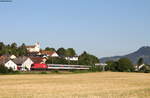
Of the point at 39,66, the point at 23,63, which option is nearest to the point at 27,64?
the point at 23,63

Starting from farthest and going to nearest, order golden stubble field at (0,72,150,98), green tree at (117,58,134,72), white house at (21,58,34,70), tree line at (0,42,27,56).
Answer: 1. tree line at (0,42,27,56)
2. green tree at (117,58,134,72)
3. white house at (21,58,34,70)
4. golden stubble field at (0,72,150,98)

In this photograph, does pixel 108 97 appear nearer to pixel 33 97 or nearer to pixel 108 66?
pixel 33 97

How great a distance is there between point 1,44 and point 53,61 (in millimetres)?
38203

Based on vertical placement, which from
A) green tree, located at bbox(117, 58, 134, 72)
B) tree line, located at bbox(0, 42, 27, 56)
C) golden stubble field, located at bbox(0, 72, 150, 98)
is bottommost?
golden stubble field, located at bbox(0, 72, 150, 98)

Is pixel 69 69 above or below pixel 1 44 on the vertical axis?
below

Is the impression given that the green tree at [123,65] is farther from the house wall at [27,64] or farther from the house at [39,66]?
the house wall at [27,64]

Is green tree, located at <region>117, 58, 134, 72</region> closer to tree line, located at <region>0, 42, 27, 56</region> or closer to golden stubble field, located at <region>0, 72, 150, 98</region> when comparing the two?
tree line, located at <region>0, 42, 27, 56</region>

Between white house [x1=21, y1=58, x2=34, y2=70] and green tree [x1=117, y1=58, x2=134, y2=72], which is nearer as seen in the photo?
white house [x1=21, y1=58, x2=34, y2=70]

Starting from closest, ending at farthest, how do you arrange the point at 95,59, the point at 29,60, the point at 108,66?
the point at 29,60 → the point at 108,66 → the point at 95,59

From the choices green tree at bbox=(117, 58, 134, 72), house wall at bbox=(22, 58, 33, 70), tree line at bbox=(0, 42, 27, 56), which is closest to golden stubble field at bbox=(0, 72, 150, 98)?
house wall at bbox=(22, 58, 33, 70)

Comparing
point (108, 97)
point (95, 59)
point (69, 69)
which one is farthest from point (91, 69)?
point (108, 97)

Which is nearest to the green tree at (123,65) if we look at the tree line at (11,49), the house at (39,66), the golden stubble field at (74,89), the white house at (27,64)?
the house at (39,66)

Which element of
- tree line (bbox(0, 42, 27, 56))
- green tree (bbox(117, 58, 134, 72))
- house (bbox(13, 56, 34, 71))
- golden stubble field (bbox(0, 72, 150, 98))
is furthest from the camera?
tree line (bbox(0, 42, 27, 56))

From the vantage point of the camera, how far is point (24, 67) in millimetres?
139750
